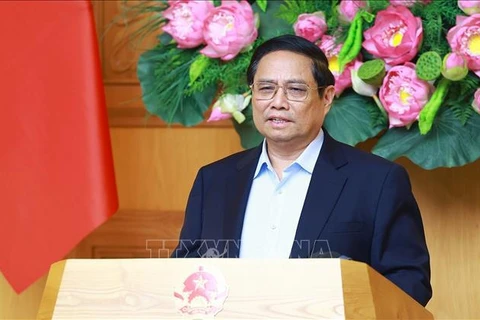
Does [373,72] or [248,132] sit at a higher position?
[373,72]

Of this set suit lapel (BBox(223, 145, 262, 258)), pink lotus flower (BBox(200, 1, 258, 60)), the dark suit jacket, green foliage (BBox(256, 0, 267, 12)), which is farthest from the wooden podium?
green foliage (BBox(256, 0, 267, 12))

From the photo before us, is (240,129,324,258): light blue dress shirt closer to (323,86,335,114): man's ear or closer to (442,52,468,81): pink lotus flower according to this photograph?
(323,86,335,114): man's ear

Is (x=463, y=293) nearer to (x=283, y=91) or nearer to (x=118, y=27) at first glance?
(x=283, y=91)

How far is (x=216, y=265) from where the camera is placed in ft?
4.30

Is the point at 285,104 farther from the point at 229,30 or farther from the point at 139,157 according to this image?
the point at 139,157

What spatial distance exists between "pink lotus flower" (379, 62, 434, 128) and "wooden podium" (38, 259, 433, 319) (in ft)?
2.45

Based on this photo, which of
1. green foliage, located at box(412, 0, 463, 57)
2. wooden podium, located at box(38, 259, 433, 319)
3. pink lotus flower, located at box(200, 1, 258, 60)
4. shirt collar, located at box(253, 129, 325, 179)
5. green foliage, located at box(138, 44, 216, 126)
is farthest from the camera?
green foliage, located at box(138, 44, 216, 126)

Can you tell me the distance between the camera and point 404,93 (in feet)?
6.79

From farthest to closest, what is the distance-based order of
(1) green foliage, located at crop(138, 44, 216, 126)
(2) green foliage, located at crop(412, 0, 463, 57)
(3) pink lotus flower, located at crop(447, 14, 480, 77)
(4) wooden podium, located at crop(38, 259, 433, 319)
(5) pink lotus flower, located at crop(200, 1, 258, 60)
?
(1) green foliage, located at crop(138, 44, 216, 126), (5) pink lotus flower, located at crop(200, 1, 258, 60), (2) green foliage, located at crop(412, 0, 463, 57), (3) pink lotus flower, located at crop(447, 14, 480, 77), (4) wooden podium, located at crop(38, 259, 433, 319)

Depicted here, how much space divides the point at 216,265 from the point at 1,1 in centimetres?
122

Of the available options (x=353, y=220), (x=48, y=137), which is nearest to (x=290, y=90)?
(x=353, y=220)

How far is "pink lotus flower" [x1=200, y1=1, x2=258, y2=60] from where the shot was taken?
2.19m

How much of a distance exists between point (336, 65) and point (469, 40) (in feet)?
1.02

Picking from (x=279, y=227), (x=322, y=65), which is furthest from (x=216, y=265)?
(x=322, y=65)
